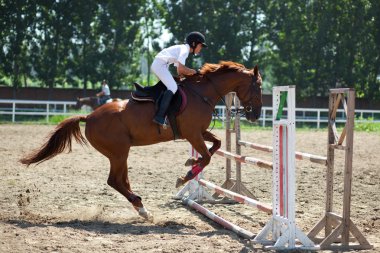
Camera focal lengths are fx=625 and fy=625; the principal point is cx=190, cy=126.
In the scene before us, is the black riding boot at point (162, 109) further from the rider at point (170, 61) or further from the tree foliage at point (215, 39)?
the tree foliage at point (215, 39)

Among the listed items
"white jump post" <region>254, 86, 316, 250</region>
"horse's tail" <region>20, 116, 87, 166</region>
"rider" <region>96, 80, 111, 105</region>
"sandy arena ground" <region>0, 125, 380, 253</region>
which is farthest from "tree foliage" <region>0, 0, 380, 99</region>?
"white jump post" <region>254, 86, 316, 250</region>

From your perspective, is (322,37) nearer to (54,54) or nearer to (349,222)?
(54,54)

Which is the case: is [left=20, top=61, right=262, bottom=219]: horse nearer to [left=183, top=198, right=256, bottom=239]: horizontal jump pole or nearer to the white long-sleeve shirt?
the white long-sleeve shirt

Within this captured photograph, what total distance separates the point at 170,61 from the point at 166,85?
0.37 meters

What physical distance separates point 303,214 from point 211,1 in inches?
1361

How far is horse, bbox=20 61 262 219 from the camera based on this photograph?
800 cm

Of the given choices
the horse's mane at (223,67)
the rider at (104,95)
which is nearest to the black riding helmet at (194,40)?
the horse's mane at (223,67)

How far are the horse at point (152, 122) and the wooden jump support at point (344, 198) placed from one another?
5.91 feet

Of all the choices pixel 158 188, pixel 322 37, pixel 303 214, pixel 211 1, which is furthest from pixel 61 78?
pixel 303 214

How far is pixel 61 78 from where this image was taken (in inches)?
1567

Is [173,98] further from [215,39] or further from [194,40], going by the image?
[215,39]

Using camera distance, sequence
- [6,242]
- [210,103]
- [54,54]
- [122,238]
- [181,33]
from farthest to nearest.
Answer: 1. [181,33]
2. [54,54]
3. [210,103]
4. [122,238]
5. [6,242]

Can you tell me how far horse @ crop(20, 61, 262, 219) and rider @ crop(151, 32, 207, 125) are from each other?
23cm

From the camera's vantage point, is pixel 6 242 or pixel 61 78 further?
pixel 61 78
